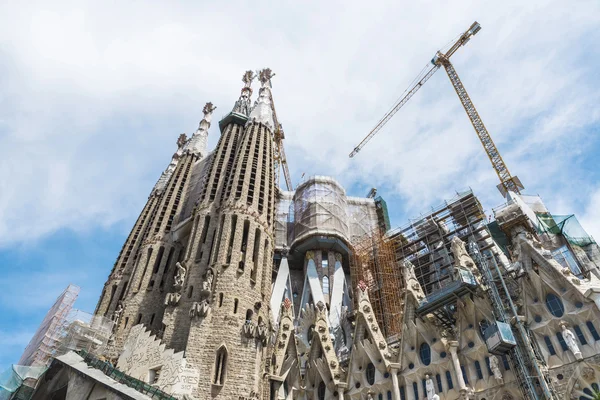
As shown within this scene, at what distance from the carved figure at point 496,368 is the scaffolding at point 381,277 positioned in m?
9.66

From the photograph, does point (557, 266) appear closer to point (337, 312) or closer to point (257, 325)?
point (257, 325)

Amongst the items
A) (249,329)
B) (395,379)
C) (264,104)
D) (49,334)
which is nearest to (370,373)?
(395,379)

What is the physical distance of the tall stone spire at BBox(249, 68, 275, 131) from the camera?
4178 centimetres

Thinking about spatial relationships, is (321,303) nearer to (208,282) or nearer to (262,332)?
(262,332)

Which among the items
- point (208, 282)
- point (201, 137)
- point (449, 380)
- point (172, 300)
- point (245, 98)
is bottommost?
point (449, 380)

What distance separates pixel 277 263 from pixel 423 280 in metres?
14.7

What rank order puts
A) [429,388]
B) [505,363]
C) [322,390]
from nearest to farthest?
[505,363], [429,388], [322,390]

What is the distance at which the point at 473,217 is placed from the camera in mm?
35656

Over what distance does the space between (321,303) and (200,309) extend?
10.4 meters

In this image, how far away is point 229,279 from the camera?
26859 mm

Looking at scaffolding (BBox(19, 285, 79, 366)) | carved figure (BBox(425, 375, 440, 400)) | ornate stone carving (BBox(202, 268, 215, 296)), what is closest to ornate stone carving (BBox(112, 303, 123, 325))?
scaffolding (BBox(19, 285, 79, 366))

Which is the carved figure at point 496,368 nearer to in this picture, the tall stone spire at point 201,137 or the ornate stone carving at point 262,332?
the ornate stone carving at point 262,332

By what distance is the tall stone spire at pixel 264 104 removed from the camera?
137 ft

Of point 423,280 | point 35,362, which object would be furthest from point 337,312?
point 35,362
